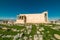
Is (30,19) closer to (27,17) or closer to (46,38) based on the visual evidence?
(27,17)

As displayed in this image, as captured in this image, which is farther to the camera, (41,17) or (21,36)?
(41,17)

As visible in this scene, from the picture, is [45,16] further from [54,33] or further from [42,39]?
[42,39]

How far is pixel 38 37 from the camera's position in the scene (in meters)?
30.2

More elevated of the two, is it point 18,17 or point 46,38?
point 18,17

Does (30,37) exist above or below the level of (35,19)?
below

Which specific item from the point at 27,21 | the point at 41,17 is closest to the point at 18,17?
the point at 27,21

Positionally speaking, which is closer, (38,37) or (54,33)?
(38,37)

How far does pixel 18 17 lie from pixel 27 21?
6.26 metres

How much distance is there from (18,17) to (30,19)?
24.9ft

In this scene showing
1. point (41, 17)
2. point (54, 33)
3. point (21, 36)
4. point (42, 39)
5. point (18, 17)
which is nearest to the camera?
point (42, 39)

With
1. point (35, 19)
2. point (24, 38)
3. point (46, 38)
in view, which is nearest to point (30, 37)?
point (24, 38)

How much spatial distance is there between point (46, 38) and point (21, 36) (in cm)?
565

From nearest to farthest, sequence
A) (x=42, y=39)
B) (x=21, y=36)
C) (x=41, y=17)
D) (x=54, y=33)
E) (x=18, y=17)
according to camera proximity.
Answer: (x=42, y=39) → (x=21, y=36) → (x=54, y=33) → (x=41, y=17) → (x=18, y=17)

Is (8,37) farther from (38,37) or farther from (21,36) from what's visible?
(38,37)
